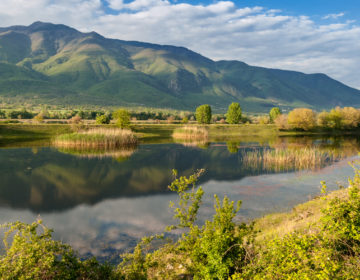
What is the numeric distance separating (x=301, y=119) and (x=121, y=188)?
87706mm

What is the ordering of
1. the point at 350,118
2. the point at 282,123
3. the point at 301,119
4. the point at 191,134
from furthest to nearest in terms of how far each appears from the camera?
the point at 350,118, the point at 282,123, the point at 301,119, the point at 191,134

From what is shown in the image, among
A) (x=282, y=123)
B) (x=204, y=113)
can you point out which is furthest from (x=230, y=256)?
(x=204, y=113)

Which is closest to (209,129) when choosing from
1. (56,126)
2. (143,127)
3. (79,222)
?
(143,127)

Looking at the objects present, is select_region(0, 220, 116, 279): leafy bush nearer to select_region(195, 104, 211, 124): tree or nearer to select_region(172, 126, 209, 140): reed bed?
select_region(172, 126, 209, 140): reed bed

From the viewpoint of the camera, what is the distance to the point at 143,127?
92.2 m

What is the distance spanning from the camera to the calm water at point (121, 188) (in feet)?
58.9

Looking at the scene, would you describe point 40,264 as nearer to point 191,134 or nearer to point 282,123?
point 191,134

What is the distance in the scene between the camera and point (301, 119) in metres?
101

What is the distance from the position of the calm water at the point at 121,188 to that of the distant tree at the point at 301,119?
2228 inches

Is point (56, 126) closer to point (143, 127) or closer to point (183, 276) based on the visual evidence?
point (143, 127)

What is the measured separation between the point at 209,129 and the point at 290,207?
3017 inches

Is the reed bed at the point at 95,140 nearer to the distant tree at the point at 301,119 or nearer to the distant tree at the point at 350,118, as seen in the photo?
the distant tree at the point at 301,119

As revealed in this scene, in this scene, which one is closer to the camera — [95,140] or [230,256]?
[230,256]

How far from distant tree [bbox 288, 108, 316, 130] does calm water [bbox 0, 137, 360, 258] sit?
186ft
